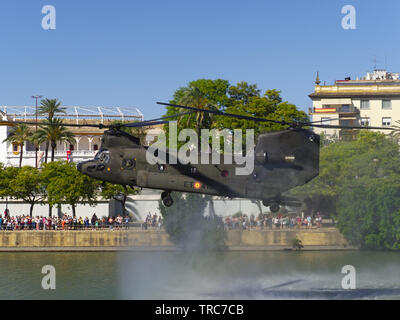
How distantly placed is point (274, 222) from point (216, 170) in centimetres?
4229

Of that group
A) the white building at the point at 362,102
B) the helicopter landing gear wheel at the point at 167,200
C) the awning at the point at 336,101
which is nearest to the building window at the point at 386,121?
the white building at the point at 362,102

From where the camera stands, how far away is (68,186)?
277ft

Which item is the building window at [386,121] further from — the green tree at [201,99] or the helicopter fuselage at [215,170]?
the helicopter fuselage at [215,170]

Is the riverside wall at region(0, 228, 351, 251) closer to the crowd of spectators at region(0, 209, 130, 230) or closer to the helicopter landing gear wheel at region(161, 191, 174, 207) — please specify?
the crowd of spectators at region(0, 209, 130, 230)

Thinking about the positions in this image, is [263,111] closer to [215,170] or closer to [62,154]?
[62,154]

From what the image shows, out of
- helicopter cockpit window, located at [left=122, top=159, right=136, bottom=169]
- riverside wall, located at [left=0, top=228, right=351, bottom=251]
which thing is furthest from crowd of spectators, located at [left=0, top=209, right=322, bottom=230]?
helicopter cockpit window, located at [left=122, top=159, right=136, bottom=169]

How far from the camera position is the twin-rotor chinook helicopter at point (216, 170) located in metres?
35.4

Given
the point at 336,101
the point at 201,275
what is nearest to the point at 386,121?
the point at 336,101

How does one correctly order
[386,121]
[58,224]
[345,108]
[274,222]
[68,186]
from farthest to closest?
[386,121] < [345,108] < [68,186] < [58,224] < [274,222]

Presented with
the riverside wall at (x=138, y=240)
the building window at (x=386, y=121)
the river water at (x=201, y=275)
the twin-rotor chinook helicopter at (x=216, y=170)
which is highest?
the building window at (x=386, y=121)

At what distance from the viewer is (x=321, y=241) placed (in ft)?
253

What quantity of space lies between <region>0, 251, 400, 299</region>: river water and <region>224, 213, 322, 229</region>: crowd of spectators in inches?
128

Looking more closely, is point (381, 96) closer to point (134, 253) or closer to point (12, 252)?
point (134, 253)

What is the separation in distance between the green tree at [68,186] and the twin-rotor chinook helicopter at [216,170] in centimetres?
4892
